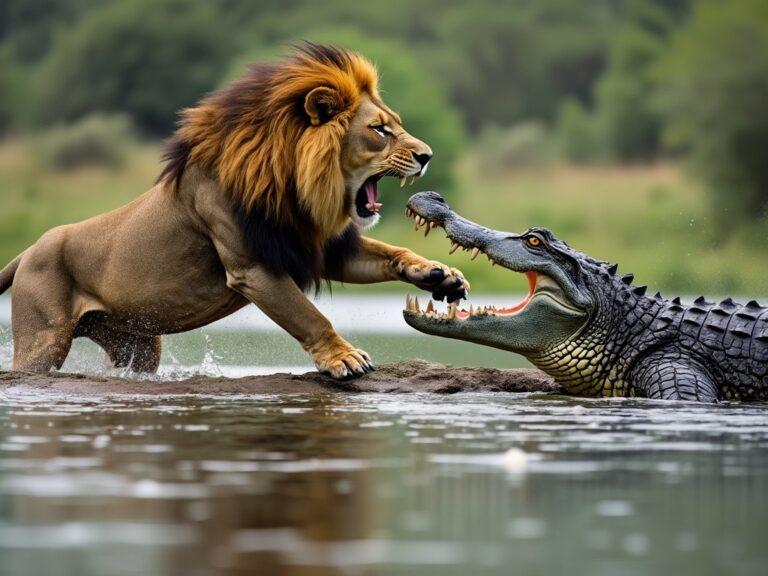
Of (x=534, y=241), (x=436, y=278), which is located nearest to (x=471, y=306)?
(x=436, y=278)

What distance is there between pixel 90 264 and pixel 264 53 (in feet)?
129

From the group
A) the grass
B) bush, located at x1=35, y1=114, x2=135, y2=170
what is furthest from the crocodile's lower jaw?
bush, located at x1=35, y1=114, x2=135, y2=170

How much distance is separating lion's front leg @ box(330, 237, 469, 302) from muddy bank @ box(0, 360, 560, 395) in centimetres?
56

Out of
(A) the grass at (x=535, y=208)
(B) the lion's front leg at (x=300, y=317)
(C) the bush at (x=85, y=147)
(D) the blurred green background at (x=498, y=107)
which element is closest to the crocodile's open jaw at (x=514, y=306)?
(B) the lion's front leg at (x=300, y=317)

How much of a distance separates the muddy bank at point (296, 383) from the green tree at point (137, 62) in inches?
1343

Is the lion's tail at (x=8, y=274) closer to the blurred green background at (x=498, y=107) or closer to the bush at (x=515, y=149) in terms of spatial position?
the blurred green background at (x=498, y=107)

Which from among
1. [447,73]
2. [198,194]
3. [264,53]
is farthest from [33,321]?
[447,73]

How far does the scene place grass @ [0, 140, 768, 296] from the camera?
104 feet

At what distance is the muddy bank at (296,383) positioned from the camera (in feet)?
29.0

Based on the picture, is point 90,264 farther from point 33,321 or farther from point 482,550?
point 482,550

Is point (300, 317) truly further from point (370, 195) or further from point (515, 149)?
point (515, 149)

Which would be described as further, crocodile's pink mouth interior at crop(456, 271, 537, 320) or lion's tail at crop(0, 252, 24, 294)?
lion's tail at crop(0, 252, 24, 294)

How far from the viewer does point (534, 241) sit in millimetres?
9289

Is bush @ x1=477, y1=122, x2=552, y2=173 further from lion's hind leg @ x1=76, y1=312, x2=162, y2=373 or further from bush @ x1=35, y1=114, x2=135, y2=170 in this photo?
lion's hind leg @ x1=76, y1=312, x2=162, y2=373
